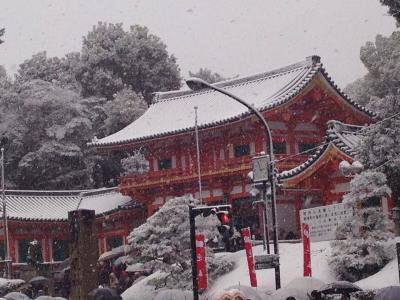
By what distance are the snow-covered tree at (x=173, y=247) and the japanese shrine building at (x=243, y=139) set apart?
19.8ft

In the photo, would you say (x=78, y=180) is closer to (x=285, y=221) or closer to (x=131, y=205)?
(x=131, y=205)

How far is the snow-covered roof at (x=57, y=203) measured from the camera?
144ft

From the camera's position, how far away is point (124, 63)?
201ft

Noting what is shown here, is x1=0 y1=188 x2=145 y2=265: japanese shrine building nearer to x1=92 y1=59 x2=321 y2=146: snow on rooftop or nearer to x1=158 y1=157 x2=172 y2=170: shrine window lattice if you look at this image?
x1=158 y1=157 x2=172 y2=170: shrine window lattice

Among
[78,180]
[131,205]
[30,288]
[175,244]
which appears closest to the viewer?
[175,244]

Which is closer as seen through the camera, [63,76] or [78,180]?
[78,180]

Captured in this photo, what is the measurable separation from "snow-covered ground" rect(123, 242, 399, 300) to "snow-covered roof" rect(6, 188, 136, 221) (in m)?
12.5

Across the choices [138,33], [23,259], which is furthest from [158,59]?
[23,259]

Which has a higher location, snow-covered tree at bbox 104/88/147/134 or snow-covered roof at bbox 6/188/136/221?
snow-covered tree at bbox 104/88/147/134

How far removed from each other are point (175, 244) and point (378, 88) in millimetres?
24443

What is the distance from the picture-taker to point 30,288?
32625 mm

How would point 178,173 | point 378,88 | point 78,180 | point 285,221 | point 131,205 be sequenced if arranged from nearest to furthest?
point 285,221, point 178,173, point 131,205, point 378,88, point 78,180

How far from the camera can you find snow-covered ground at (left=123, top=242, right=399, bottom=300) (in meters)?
23.1

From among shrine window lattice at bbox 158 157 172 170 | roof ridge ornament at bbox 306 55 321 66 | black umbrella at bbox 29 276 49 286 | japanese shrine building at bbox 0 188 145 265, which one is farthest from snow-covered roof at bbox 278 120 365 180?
japanese shrine building at bbox 0 188 145 265
